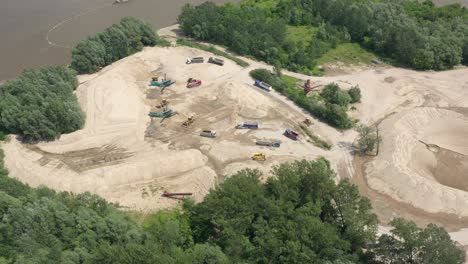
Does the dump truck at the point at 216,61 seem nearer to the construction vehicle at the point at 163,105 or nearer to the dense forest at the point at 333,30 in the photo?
the dense forest at the point at 333,30

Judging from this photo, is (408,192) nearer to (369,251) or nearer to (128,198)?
(369,251)

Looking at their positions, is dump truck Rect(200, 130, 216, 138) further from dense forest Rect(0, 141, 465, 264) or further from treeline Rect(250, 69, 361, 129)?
treeline Rect(250, 69, 361, 129)

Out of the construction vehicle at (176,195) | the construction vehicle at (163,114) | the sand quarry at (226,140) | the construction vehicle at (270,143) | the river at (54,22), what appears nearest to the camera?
the construction vehicle at (176,195)

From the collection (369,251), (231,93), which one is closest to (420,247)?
(369,251)

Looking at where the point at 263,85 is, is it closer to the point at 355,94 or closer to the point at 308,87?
the point at 308,87

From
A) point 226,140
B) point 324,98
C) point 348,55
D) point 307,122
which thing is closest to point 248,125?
point 226,140

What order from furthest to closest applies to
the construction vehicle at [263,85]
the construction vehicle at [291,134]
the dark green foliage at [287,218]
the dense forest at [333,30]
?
the dense forest at [333,30] < the construction vehicle at [263,85] < the construction vehicle at [291,134] < the dark green foliage at [287,218]

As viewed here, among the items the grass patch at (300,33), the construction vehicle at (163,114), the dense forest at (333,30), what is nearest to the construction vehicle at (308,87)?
the dense forest at (333,30)
